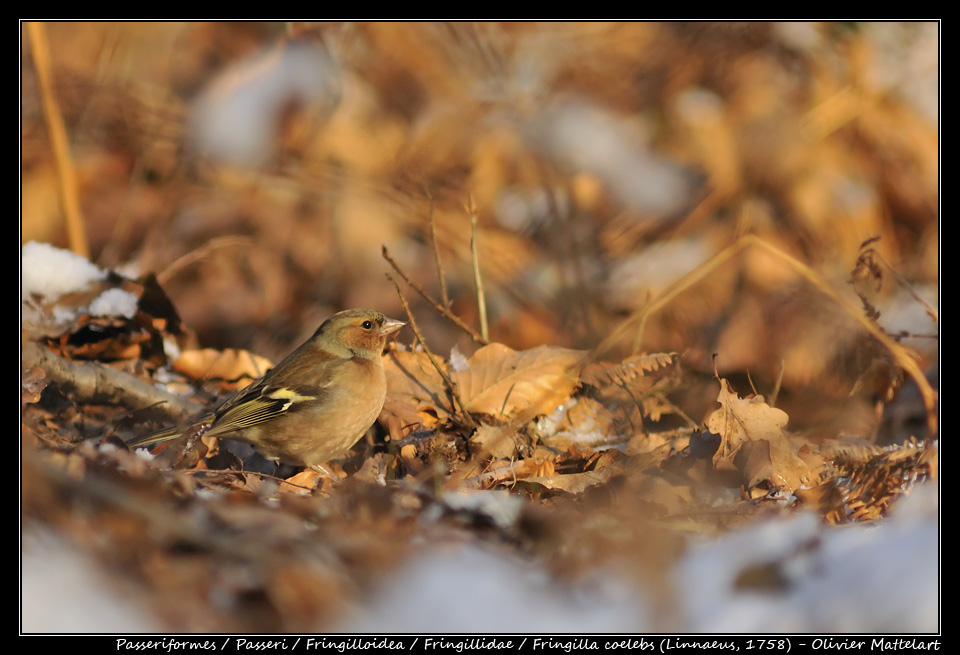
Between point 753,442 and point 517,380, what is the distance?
97cm

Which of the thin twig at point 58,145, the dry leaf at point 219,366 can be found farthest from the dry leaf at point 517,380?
the thin twig at point 58,145

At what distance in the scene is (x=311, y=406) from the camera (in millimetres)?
3150

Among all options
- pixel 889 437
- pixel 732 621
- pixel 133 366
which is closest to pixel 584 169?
pixel 889 437

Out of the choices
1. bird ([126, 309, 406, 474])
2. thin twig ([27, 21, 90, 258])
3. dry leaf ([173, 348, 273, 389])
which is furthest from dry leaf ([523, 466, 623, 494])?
thin twig ([27, 21, 90, 258])

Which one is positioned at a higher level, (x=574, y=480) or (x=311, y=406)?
(x=311, y=406)

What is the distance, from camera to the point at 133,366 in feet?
12.1

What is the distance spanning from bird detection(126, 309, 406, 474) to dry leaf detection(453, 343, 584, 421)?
15.1 inches

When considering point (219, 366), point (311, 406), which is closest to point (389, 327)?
point (311, 406)

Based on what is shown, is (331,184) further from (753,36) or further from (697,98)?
(753,36)

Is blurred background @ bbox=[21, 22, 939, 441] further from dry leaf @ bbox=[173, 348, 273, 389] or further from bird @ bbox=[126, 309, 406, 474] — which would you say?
bird @ bbox=[126, 309, 406, 474]

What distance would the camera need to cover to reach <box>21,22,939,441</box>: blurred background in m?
5.05

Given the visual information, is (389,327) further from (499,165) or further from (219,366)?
(499,165)

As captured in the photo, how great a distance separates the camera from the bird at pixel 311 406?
302 cm

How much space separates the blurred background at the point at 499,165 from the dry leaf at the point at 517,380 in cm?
129
